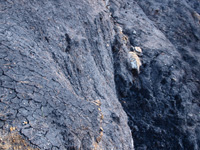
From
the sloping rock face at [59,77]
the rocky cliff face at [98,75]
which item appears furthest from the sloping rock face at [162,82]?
the sloping rock face at [59,77]

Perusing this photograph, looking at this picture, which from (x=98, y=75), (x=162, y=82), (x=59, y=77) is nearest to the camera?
(x=59, y=77)

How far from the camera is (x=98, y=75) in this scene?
4727 mm

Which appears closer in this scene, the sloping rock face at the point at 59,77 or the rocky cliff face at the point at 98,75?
the sloping rock face at the point at 59,77

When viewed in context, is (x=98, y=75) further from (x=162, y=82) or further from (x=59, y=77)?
(x=162, y=82)

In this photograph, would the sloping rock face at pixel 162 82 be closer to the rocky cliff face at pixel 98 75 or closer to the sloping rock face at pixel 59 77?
the rocky cliff face at pixel 98 75

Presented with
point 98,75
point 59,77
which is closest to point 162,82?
point 98,75

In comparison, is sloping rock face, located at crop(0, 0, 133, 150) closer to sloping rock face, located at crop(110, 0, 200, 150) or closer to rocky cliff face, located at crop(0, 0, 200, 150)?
rocky cliff face, located at crop(0, 0, 200, 150)

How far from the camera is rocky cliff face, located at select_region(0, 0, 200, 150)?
2686 mm

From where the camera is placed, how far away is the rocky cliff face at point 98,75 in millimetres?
2686

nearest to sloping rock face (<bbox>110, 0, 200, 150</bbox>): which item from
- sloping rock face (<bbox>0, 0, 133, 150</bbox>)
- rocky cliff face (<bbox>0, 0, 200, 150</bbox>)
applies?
rocky cliff face (<bbox>0, 0, 200, 150</bbox>)

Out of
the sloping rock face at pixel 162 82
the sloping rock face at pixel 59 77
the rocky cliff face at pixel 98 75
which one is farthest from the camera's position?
the sloping rock face at pixel 162 82

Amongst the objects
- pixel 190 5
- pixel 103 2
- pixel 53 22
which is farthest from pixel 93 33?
pixel 190 5

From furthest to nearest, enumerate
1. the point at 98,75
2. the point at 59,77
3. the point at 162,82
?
1. the point at 162,82
2. the point at 98,75
3. the point at 59,77

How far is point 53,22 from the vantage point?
4.48 meters
